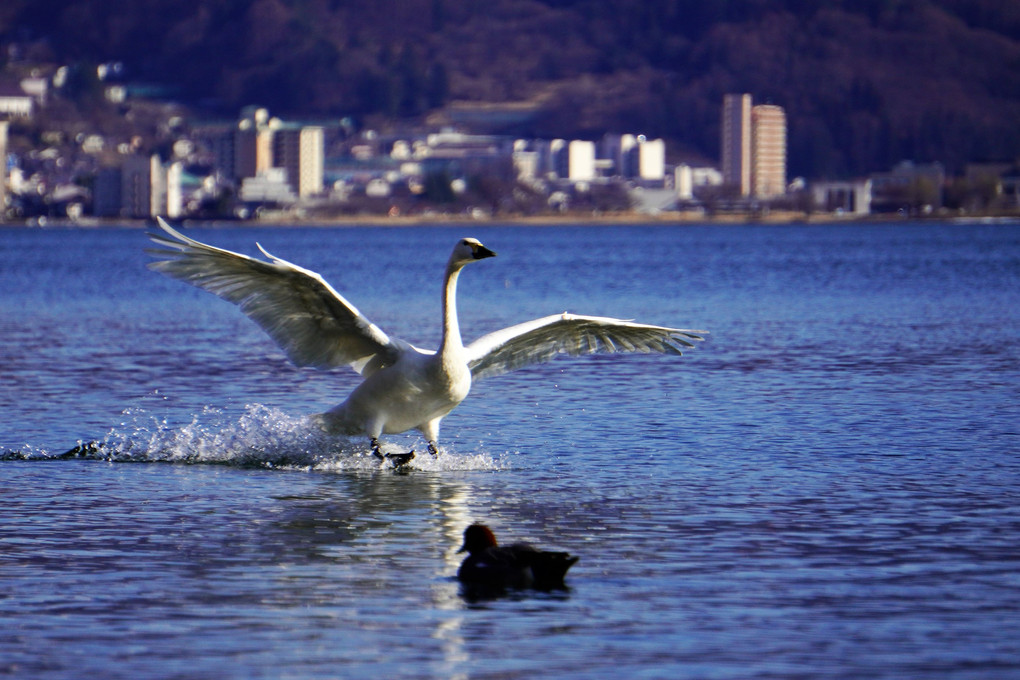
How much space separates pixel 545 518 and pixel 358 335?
284cm

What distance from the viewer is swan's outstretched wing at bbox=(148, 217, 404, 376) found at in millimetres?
14953

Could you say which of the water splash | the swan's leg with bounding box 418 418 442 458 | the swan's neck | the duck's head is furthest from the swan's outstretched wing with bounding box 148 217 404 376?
the duck's head

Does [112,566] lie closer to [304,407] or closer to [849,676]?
[849,676]

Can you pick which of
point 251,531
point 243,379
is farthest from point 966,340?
point 251,531

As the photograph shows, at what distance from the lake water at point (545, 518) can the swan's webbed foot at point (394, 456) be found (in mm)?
141

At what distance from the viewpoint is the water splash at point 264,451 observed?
17.2m

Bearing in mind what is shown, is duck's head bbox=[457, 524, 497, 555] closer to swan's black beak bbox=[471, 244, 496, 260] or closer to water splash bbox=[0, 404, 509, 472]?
swan's black beak bbox=[471, 244, 496, 260]

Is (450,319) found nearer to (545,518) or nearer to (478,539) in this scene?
(545,518)

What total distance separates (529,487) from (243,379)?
428 inches

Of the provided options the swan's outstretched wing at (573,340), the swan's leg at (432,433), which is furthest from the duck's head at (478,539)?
the swan's outstretched wing at (573,340)

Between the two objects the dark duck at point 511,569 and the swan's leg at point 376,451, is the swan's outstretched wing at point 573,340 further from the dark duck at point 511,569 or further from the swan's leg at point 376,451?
the dark duck at point 511,569

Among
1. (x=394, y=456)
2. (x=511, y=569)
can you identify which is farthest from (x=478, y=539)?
(x=394, y=456)

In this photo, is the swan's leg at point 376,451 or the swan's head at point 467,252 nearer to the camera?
the swan's head at point 467,252

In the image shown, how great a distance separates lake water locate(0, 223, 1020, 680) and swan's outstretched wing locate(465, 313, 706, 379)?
97 centimetres
